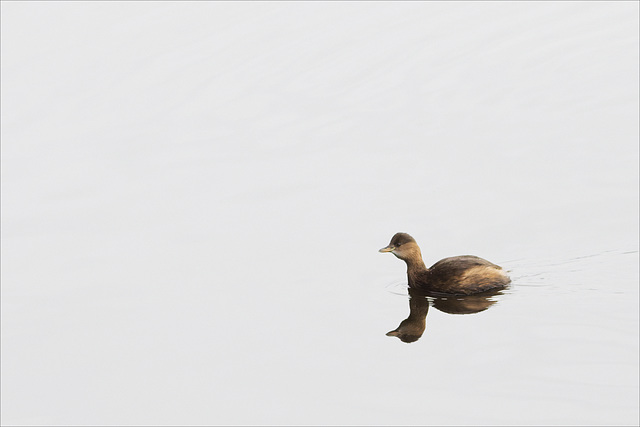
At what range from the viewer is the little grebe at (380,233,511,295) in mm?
13727

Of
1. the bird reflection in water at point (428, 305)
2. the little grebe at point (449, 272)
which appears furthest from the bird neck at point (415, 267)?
the bird reflection in water at point (428, 305)

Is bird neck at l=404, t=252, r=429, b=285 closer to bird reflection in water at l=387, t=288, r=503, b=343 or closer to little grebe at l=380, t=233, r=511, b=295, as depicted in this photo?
little grebe at l=380, t=233, r=511, b=295

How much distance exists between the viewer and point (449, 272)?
13.9 meters

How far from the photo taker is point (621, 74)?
23.5m

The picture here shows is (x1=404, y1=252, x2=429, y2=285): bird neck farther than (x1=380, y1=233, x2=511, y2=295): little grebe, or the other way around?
(x1=404, y1=252, x2=429, y2=285): bird neck

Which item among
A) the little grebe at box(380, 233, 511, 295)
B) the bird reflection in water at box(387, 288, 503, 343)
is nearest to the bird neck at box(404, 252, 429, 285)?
the little grebe at box(380, 233, 511, 295)

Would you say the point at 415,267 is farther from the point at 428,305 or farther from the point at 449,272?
the point at 428,305

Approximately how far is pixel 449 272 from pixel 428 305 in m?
0.65

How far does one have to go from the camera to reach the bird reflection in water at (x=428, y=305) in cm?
1227

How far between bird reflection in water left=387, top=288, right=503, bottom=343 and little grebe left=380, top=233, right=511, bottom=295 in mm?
89

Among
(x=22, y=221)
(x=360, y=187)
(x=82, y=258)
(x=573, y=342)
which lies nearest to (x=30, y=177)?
(x=22, y=221)

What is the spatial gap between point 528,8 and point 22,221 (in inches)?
682

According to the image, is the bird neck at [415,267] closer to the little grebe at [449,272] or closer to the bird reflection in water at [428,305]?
the little grebe at [449,272]

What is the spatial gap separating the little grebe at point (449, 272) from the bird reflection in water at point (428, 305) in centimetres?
9
